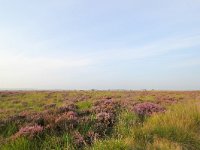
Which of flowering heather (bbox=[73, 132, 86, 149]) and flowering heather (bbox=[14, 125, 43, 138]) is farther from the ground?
flowering heather (bbox=[14, 125, 43, 138])

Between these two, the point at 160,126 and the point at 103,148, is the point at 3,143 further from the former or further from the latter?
the point at 160,126

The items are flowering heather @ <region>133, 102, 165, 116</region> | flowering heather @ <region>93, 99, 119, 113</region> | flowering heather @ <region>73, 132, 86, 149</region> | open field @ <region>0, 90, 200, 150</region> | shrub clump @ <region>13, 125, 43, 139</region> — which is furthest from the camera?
flowering heather @ <region>93, 99, 119, 113</region>

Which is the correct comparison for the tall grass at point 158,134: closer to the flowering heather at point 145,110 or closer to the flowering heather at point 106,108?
the flowering heather at point 145,110

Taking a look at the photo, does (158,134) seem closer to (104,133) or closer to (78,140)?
(104,133)

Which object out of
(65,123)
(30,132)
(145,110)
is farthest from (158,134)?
(145,110)

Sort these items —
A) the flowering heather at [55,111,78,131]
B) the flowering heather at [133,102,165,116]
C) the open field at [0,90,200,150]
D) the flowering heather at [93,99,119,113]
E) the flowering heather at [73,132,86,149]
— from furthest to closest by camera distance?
1. the flowering heather at [93,99,119,113]
2. the flowering heather at [133,102,165,116]
3. the flowering heather at [55,111,78,131]
4. the flowering heather at [73,132,86,149]
5. the open field at [0,90,200,150]

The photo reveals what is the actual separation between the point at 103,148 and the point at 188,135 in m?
2.79

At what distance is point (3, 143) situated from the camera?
7.04 m

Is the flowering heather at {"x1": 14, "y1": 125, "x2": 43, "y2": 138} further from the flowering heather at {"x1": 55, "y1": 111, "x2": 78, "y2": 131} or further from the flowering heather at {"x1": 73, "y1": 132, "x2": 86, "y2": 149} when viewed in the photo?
the flowering heather at {"x1": 73, "y1": 132, "x2": 86, "y2": 149}

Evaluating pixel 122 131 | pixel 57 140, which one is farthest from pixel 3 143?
→ pixel 122 131

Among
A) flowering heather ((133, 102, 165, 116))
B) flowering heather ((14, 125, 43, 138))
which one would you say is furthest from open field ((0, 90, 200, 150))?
flowering heather ((133, 102, 165, 116))

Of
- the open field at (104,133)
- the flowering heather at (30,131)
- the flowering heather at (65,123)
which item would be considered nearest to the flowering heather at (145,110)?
the open field at (104,133)

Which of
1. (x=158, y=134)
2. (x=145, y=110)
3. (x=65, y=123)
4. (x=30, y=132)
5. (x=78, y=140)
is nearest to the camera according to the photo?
(x=78, y=140)

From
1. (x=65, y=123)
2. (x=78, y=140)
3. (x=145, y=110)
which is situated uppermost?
(x=145, y=110)
